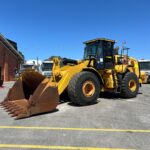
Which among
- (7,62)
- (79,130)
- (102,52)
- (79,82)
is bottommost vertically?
(79,130)

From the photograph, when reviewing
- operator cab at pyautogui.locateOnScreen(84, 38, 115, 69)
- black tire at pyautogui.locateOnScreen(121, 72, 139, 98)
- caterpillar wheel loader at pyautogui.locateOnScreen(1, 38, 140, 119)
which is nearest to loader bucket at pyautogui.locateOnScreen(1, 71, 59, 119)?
caterpillar wheel loader at pyautogui.locateOnScreen(1, 38, 140, 119)

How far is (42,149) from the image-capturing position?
4.93 m

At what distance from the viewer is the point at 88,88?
10.0 m

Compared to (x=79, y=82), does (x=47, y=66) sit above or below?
above

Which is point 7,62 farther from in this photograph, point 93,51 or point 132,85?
point 132,85

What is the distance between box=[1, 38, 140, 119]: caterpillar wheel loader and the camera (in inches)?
315

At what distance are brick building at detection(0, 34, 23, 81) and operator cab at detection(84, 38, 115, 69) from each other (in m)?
17.0

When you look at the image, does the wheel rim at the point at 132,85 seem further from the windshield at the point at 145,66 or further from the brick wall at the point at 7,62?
the brick wall at the point at 7,62

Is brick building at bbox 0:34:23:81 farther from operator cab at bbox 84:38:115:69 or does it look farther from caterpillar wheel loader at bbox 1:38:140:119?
caterpillar wheel loader at bbox 1:38:140:119

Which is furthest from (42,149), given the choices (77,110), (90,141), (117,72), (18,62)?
(18,62)

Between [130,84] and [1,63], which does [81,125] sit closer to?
[130,84]

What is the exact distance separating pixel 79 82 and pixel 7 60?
76.5ft

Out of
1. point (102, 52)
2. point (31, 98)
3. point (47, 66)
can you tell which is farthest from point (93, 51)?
point (47, 66)

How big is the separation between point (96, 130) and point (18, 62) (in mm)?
33506
